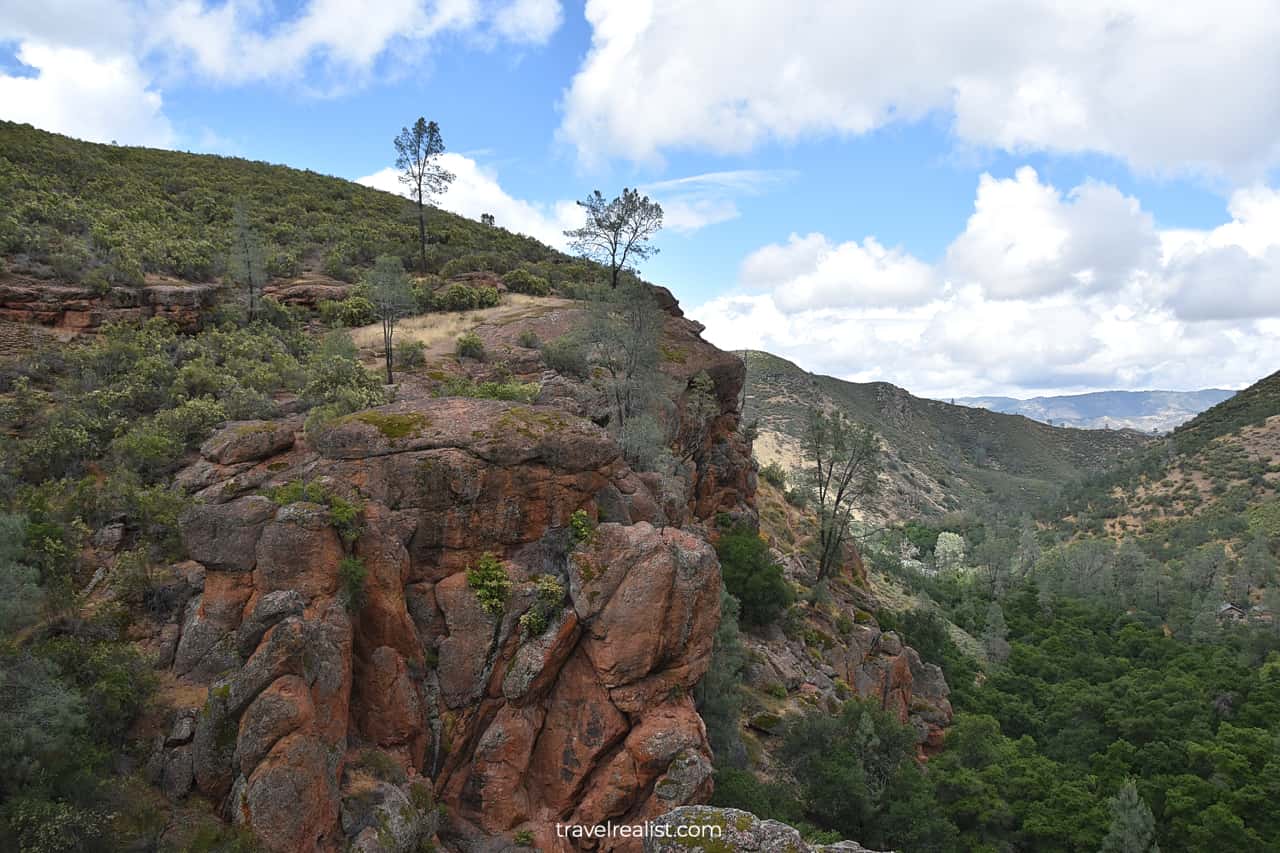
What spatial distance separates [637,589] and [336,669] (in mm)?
6042

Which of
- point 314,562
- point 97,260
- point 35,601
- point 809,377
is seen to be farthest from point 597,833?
point 809,377

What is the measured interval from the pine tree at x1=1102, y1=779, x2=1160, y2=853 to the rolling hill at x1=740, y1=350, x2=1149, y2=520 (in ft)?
206

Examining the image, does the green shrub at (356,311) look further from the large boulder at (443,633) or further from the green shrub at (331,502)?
the green shrub at (331,502)

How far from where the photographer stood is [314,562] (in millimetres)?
11398

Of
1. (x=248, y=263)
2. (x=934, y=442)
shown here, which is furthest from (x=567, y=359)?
(x=934, y=442)

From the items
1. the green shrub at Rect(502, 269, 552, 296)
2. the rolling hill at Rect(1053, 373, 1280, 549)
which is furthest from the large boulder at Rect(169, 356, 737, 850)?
the rolling hill at Rect(1053, 373, 1280, 549)

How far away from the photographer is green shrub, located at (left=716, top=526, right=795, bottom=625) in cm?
2752

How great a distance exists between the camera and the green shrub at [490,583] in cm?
1324

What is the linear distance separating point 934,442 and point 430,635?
162 meters

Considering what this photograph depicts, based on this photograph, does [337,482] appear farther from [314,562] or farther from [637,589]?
[637,589]

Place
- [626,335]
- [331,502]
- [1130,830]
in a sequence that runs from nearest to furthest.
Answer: [331,502] < [1130,830] < [626,335]

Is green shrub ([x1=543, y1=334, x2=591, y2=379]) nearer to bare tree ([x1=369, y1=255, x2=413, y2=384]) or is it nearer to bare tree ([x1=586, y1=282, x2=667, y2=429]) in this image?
bare tree ([x1=586, y1=282, x2=667, y2=429])

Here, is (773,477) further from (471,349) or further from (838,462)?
(471,349)

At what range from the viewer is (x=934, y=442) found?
504ft
